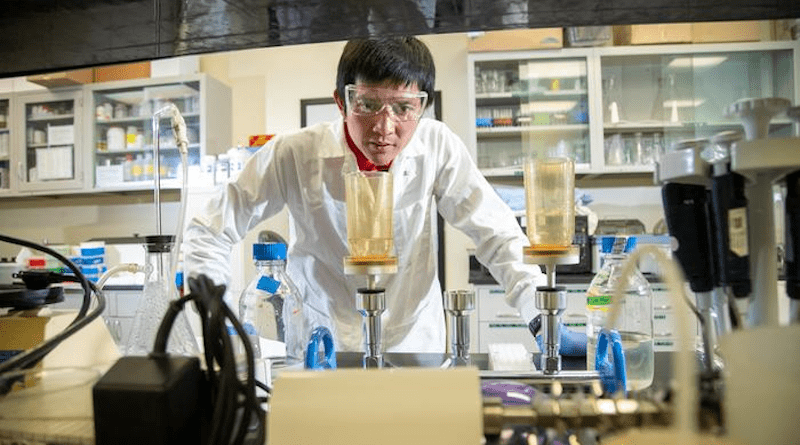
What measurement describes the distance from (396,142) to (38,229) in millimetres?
4028

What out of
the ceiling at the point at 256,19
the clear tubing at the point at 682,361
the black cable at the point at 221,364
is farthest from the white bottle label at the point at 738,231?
the black cable at the point at 221,364

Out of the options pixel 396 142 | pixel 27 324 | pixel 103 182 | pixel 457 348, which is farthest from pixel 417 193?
pixel 103 182

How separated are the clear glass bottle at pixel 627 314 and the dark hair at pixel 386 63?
55 centimetres

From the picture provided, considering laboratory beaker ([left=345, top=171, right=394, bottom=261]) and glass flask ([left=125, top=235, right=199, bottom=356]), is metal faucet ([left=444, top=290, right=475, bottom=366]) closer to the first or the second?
laboratory beaker ([left=345, top=171, right=394, bottom=261])

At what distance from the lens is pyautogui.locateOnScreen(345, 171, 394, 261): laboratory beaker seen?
2.32 ft

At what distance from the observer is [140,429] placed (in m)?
0.33

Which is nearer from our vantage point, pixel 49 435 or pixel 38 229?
pixel 49 435

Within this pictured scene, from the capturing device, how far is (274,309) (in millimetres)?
971

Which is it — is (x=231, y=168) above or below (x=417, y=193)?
above

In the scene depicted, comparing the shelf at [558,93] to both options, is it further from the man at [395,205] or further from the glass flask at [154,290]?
the glass flask at [154,290]

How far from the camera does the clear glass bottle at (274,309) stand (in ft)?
2.65

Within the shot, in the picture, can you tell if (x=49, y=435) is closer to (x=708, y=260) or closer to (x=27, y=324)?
(x=27, y=324)

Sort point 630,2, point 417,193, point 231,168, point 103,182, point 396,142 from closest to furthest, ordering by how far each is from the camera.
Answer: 1. point 630,2
2. point 396,142
3. point 417,193
4. point 231,168
5. point 103,182

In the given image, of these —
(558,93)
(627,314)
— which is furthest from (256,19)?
(558,93)
